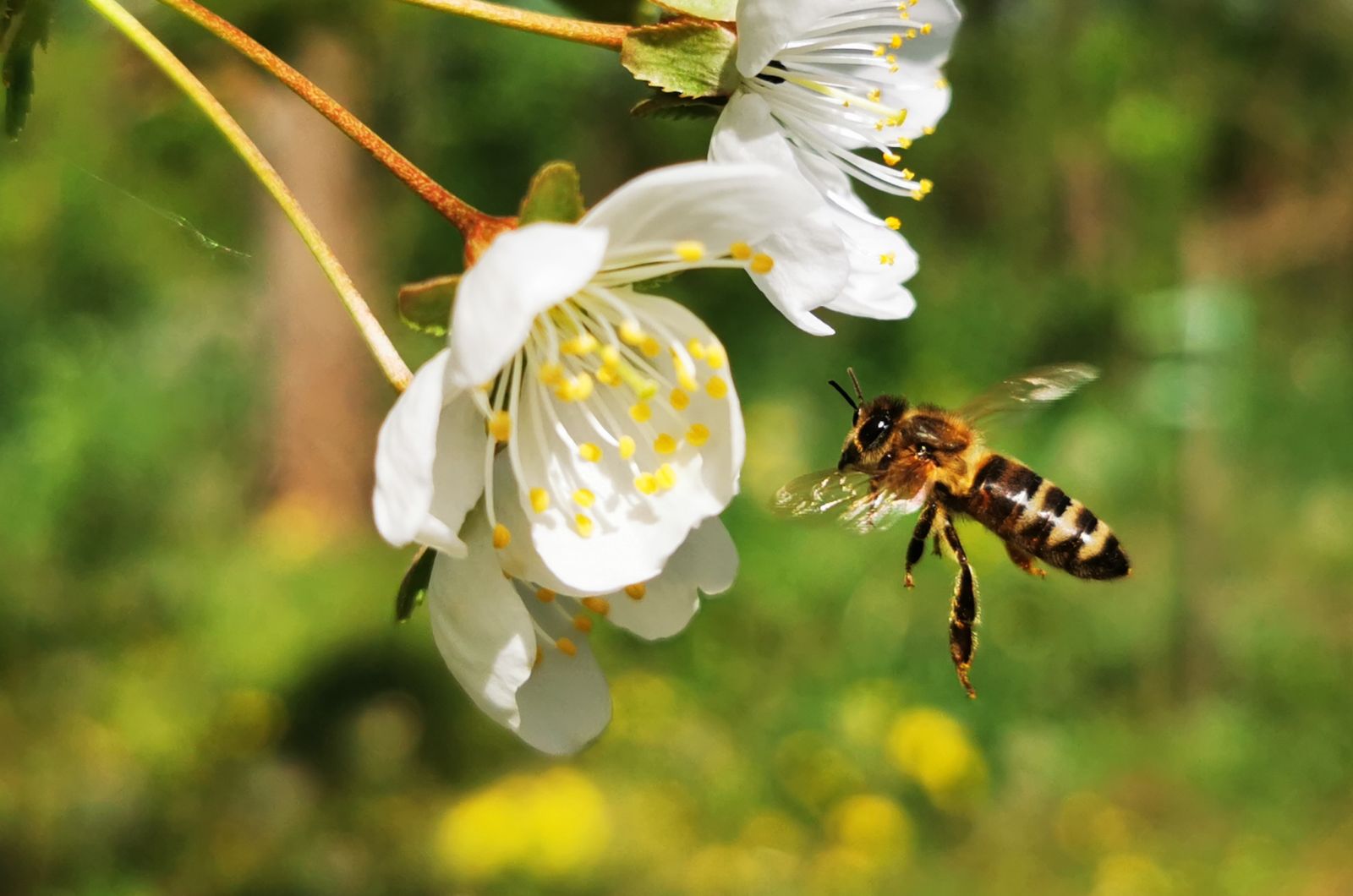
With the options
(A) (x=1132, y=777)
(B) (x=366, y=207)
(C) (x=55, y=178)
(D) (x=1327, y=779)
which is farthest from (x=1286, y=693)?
(C) (x=55, y=178)

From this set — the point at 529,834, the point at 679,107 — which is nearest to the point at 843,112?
the point at 679,107

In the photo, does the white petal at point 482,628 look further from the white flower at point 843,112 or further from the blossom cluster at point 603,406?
the white flower at point 843,112

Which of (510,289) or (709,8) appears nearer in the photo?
(510,289)

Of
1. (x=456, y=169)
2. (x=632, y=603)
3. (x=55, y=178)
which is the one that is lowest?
(x=456, y=169)

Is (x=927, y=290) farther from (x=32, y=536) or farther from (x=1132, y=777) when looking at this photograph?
(x=32, y=536)

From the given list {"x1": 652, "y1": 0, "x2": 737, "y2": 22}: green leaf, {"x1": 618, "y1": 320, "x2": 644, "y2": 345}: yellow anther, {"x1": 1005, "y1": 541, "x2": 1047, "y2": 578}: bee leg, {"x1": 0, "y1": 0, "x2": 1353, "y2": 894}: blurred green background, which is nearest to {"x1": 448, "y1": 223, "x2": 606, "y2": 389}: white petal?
{"x1": 618, "y1": 320, "x2": 644, "y2": 345}: yellow anther

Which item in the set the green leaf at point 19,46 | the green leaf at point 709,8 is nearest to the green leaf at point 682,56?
the green leaf at point 709,8

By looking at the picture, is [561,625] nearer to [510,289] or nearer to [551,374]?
[551,374]
